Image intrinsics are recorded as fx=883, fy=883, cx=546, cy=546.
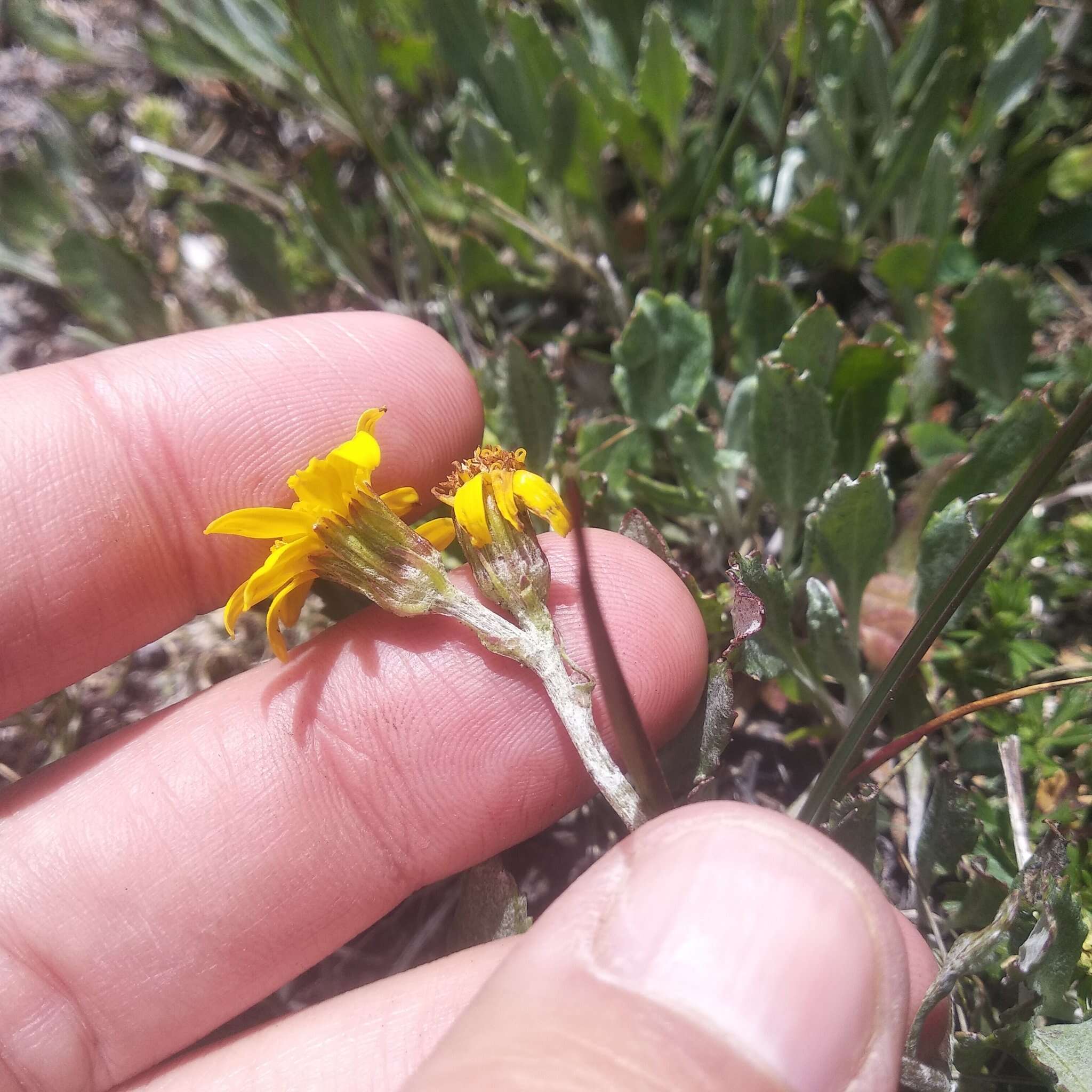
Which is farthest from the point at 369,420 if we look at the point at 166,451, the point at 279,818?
the point at 279,818

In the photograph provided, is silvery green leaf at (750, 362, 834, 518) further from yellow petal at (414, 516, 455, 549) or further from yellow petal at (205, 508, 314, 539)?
yellow petal at (205, 508, 314, 539)

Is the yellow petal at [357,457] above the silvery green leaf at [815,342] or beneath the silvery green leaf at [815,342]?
beneath

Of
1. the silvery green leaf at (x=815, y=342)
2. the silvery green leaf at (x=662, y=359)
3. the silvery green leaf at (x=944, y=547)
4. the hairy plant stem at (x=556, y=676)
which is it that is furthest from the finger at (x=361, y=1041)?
the silvery green leaf at (x=815, y=342)

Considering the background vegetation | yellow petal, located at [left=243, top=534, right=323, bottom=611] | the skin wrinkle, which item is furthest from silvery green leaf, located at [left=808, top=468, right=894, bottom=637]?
the skin wrinkle

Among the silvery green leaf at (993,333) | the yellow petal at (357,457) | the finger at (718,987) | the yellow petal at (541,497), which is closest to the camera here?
the finger at (718,987)

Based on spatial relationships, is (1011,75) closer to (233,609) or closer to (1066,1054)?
(1066,1054)

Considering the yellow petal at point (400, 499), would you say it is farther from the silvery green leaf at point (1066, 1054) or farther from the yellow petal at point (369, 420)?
the silvery green leaf at point (1066, 1054)
